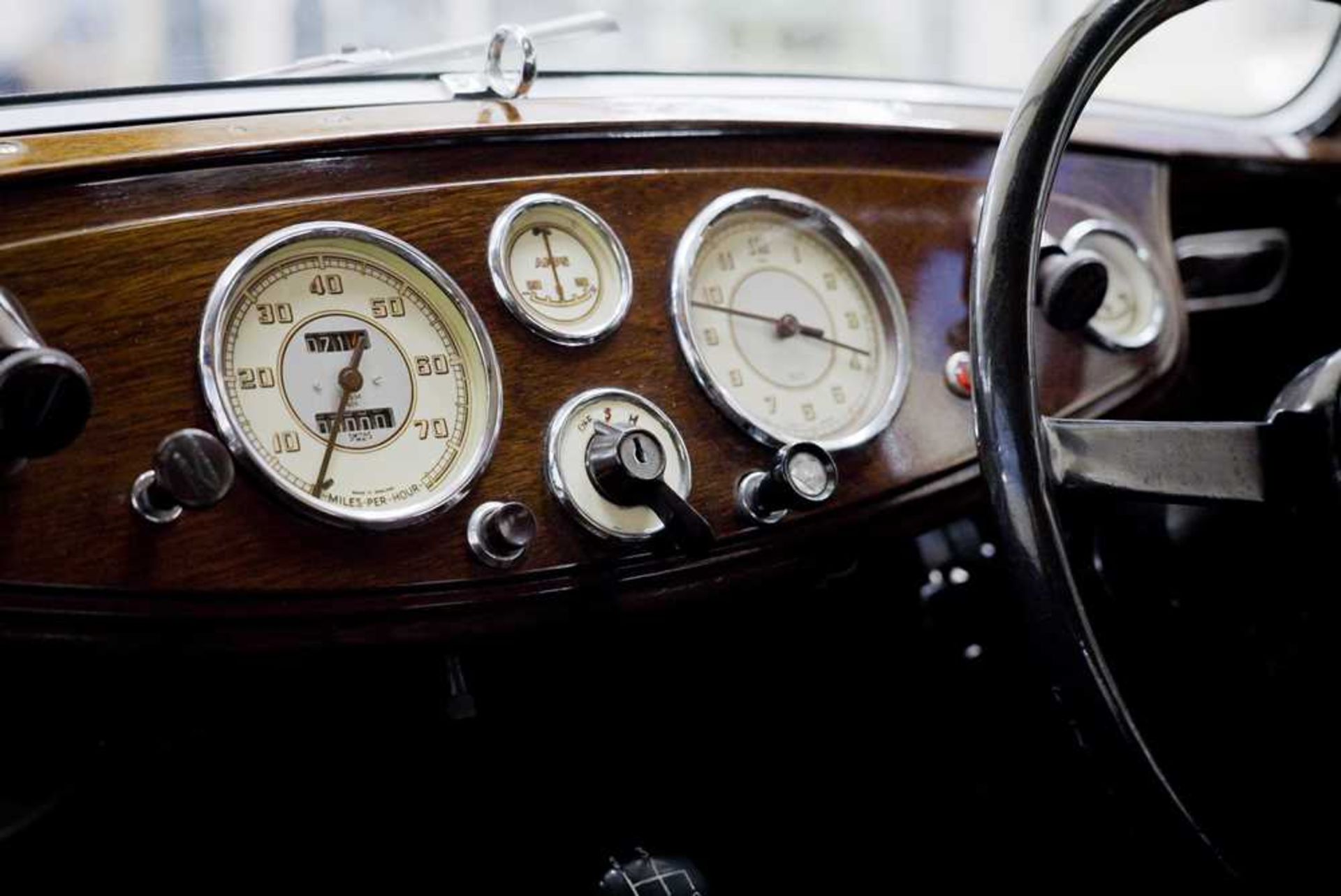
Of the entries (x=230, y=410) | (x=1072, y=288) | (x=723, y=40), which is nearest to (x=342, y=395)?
(x=230, y=410)

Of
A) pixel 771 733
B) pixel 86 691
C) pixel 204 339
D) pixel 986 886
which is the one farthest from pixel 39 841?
pixel 986 886

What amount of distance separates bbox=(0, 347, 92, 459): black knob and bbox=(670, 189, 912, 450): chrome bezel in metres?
0.50

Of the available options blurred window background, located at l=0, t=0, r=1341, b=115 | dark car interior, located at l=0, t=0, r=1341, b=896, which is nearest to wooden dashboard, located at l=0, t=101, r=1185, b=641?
dark car interior, located at l=0, t=0, r=1341, b=896

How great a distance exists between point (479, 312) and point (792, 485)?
11.2 inches

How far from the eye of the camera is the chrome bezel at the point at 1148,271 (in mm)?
1327

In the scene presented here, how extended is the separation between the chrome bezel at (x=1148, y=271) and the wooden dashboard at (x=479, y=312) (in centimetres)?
1

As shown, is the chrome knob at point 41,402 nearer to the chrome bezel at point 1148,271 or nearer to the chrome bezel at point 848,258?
the chrome bezel at point 848,258

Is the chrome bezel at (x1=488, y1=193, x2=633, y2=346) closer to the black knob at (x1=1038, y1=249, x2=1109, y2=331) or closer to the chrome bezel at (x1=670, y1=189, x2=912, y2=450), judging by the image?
the chrome bezel at (x1=670, y1=189, x2=912, y2=450)

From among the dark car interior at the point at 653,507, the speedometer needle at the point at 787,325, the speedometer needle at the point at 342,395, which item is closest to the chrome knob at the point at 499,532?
the dark car interior at the point at 653,507

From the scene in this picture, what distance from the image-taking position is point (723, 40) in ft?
5.29

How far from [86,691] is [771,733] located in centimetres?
69

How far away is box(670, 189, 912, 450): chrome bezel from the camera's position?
1121 mm

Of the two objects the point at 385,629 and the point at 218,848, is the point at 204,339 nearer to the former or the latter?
the point at 385,629

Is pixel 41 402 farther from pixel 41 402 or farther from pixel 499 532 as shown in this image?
pixel 499 532
